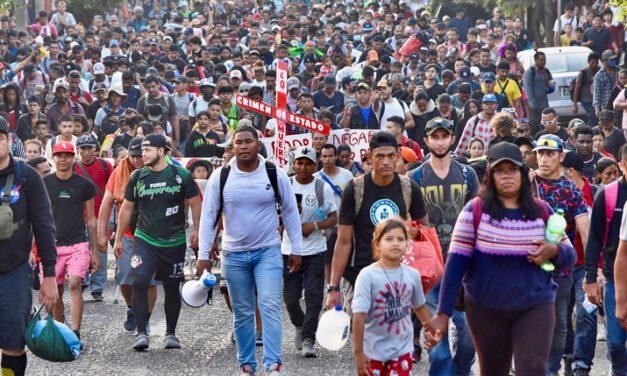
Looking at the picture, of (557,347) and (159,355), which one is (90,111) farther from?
(557,347)

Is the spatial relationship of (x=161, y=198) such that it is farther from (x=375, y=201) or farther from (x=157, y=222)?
(x=375, y=201)

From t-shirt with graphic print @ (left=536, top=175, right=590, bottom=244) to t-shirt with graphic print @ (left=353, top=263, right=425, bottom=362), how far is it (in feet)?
5.65

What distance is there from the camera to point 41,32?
32.5m

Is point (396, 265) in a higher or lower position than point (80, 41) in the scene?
lower

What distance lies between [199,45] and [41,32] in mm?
7139

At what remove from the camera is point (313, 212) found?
1106 cm

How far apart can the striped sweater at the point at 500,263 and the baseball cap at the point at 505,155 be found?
267mm

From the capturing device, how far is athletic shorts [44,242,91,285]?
1142 centimetres

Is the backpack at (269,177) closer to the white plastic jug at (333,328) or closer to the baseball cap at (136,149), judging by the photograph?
the white plastic jug at (333,328)

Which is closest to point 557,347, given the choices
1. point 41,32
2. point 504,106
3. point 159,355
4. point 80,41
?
point 159,355

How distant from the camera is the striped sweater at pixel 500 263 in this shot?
6.94m

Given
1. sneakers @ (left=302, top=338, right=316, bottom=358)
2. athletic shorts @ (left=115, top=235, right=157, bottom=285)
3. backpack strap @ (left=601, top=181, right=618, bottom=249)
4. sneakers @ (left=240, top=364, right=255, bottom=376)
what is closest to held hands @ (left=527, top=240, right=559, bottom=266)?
backpack strap @ (left=601, top=181, right=618, bottom=249)

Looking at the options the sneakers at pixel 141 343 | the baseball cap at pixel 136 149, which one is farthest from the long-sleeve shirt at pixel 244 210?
the baseball cap at pixel 136 149

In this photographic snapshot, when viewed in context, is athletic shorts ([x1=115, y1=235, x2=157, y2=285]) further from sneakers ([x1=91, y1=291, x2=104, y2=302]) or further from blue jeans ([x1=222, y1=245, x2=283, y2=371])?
sneakers ([x1=91, y1=291, x2=104, y2=302])
